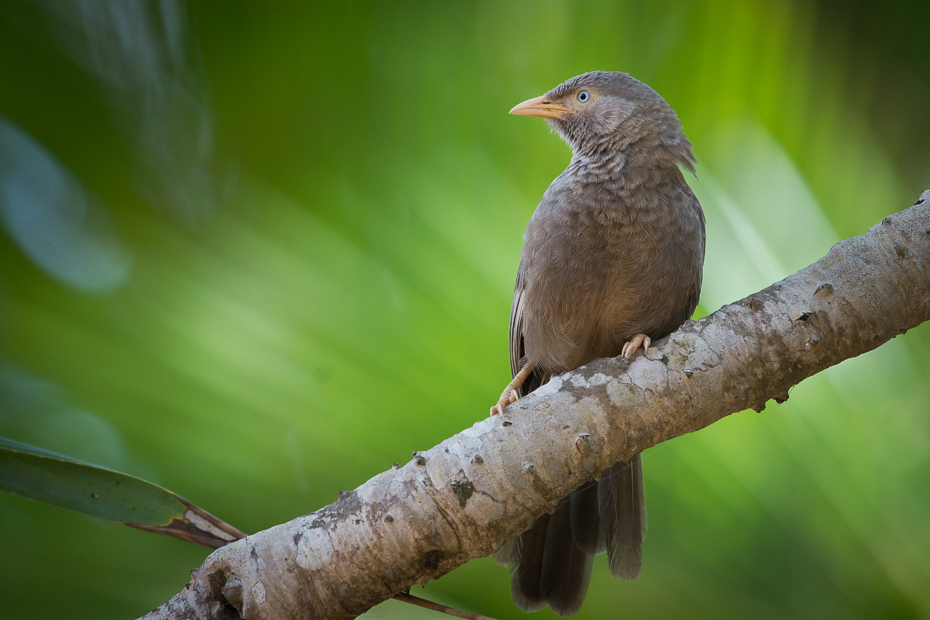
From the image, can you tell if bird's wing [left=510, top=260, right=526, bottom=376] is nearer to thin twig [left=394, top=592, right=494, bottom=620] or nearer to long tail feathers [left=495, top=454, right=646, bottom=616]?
long tail feathers [left=495, top=454, right=646, bottom=616]

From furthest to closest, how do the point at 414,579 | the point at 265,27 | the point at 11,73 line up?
1. the point at 265,27
2. the point at 11,73
3. the point at 414,579

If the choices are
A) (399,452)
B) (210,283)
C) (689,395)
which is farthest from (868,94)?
(210,283)

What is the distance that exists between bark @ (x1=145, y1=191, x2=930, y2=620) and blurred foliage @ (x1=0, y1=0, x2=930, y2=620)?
27.7 inches

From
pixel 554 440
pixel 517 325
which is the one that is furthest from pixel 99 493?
pixel 517 325

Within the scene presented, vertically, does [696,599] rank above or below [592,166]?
below

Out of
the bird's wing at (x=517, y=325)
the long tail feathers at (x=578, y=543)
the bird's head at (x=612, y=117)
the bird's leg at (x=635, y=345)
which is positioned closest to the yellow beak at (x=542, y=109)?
the bird's head at (x=612, y=117)

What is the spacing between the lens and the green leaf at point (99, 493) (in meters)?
1.51

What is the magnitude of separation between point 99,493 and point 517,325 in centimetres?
134

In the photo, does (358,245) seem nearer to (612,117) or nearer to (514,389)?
(514,389)

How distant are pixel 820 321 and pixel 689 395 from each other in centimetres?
34

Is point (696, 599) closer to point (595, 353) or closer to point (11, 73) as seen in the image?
point (595, 353)

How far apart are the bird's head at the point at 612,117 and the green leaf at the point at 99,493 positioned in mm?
1656

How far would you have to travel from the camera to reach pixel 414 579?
4.69 ft

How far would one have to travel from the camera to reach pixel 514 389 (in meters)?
2.15
